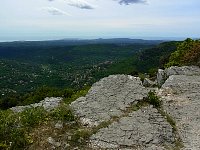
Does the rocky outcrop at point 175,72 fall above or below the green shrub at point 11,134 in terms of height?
above

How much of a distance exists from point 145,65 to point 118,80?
167 meters

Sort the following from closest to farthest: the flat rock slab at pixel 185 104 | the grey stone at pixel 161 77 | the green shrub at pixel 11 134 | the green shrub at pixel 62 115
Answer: the green shrub at pixel 11 134
the flat rock slab at pixel 185 104
the green shrub at pixel 62 115
the grey stone at pixel 161 77

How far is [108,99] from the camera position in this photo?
2122 centimetres

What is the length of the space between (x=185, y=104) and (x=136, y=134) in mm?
5817

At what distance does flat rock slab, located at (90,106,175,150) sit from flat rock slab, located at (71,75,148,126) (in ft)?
3.30

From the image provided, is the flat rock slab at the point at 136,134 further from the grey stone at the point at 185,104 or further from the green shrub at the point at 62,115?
the green shrub at the point at 62,115

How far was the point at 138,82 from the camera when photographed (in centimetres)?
2453

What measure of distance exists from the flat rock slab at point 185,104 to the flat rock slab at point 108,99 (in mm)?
1722

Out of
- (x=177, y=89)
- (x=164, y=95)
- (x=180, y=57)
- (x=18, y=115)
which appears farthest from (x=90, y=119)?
(x=180, y=57)

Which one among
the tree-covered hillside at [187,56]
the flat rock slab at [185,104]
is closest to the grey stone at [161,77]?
the flat rock slab at [185,104]

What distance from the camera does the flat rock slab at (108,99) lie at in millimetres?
18817

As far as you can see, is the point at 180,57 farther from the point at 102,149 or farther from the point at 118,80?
the point at 102,149

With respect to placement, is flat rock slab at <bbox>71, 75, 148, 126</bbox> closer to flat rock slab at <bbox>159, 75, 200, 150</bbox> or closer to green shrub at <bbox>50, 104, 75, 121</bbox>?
green shrub at <bbox>50, 104, 75, 121</bbox>

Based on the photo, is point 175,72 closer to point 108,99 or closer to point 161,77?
point 161,77
